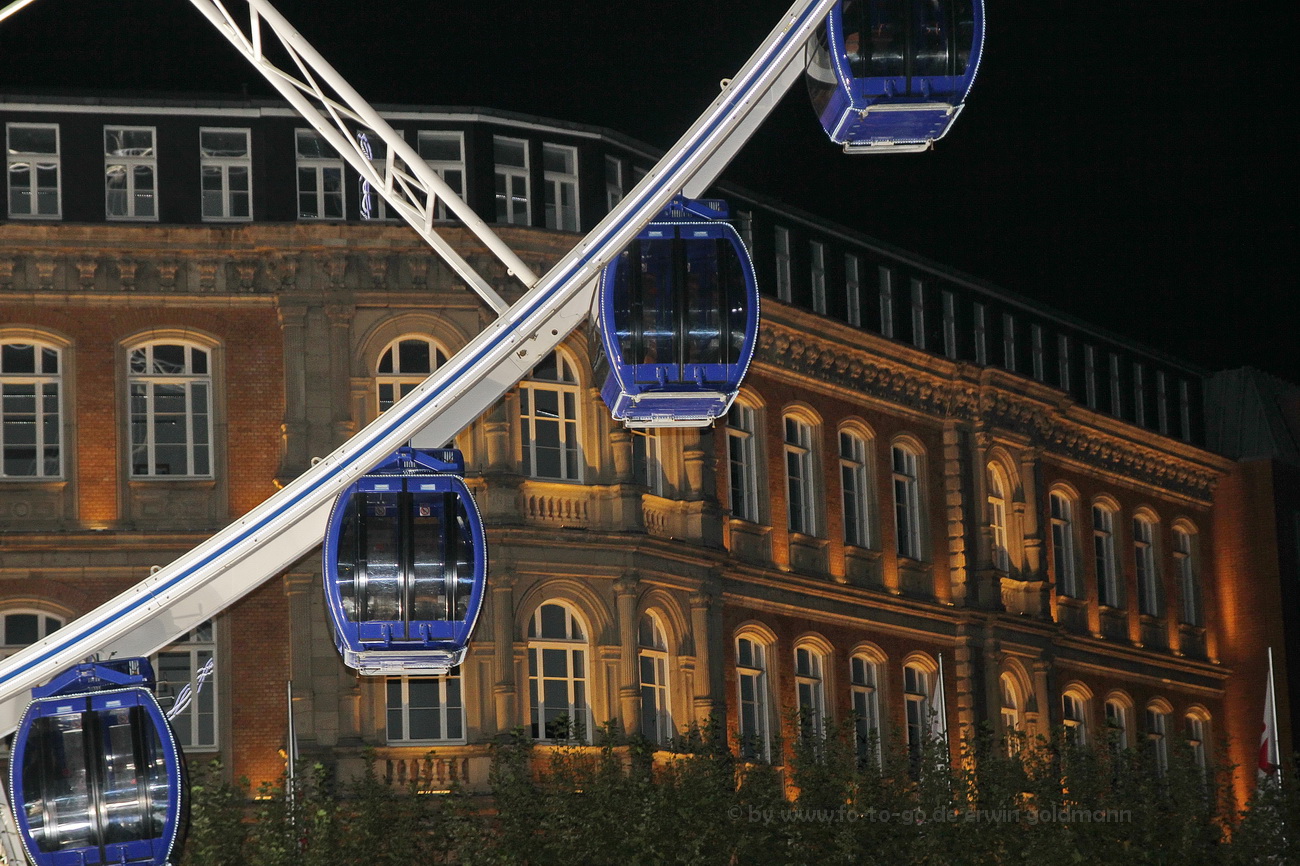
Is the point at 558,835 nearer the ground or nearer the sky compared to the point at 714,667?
nearer the ground

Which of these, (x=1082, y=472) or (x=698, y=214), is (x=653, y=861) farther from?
(x=1082, y=472)

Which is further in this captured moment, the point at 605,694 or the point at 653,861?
the point at 605,694

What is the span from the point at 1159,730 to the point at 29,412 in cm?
3091

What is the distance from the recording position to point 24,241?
4350cm

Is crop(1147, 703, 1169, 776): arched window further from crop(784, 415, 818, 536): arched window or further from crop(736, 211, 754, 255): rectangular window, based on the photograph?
crop(736, 211, 754, 255): rectangular window

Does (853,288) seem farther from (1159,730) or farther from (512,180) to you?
(1159,730)

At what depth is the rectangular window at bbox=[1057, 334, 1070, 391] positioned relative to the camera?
61.6m

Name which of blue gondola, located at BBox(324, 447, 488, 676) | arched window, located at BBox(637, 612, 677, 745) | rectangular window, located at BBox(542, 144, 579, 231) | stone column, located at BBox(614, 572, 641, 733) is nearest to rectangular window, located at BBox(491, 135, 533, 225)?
rectangular window, located at BBox(542, 144, 579, 231)

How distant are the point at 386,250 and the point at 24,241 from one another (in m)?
5.83

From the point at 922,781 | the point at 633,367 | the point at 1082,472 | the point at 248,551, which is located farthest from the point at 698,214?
the point at 1082,472

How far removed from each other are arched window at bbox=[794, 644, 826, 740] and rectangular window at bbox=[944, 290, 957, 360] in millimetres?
7917

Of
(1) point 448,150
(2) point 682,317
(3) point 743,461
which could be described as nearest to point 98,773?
(2) point 682,317

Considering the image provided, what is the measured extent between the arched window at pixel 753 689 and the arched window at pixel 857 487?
4.52 meters

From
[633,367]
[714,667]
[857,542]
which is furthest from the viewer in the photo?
[857,542]
